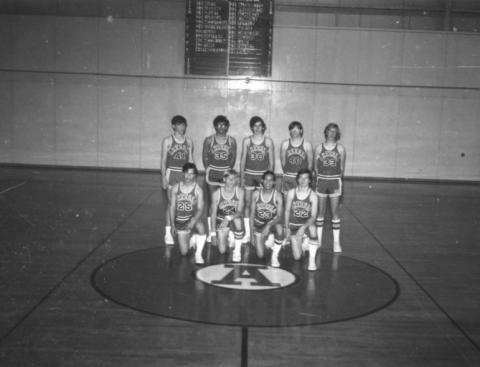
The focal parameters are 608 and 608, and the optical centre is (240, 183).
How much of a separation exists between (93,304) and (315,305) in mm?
2104

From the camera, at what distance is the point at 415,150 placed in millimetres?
16719

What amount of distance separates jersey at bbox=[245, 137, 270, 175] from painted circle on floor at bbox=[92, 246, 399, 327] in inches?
56.9

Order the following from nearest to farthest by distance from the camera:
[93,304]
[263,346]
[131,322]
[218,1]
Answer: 1. [263,346]
2. [131,322]
3. [93,304]
4. [218,1]

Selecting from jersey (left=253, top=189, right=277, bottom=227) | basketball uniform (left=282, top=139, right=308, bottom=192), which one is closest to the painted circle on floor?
jersey (left=253, top=189, right=277, bottom=227)

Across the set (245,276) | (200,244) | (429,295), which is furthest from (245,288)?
(429,295)

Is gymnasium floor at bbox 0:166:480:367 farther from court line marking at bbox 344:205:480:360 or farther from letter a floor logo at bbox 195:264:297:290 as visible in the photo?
letter a floor logo at bbox 195:264:297:290

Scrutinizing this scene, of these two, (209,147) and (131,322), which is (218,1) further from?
(131,322)

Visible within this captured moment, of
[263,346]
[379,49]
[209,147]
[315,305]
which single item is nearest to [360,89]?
[379,49]

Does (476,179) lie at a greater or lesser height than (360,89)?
lesser

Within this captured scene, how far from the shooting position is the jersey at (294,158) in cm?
851

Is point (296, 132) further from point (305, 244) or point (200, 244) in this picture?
point (200, 244)

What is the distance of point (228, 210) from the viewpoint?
7719 mm

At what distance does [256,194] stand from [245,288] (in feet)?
5.43

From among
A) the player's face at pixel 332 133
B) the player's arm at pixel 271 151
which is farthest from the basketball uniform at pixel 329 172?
the player's arm at pixel 271 151
